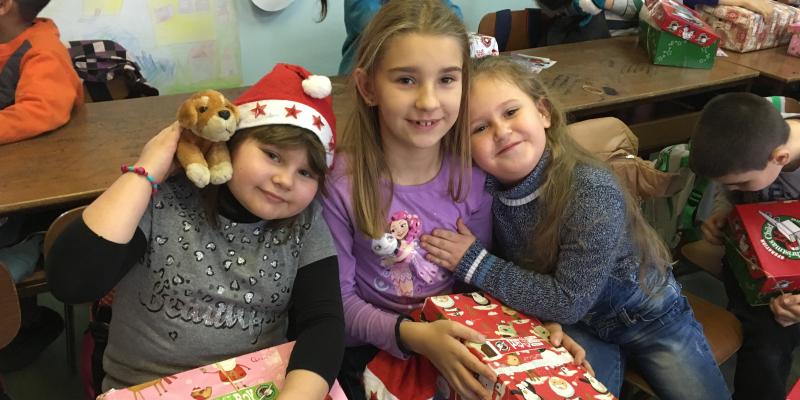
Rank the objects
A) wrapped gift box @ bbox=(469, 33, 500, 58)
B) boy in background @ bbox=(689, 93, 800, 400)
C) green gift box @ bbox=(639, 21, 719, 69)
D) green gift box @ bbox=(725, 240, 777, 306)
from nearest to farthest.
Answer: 1. wrapped gift box @ bbox=(469, 33, 500, 58)
2. boy in background @ bbox=(689, 93, 800, 400)
3. green gift box @ bbox=(725, 240, 777, 306)
4. green gift box @ bbox=(639, 21, 719, 69)

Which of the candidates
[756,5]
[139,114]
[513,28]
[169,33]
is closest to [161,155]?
[139,114]

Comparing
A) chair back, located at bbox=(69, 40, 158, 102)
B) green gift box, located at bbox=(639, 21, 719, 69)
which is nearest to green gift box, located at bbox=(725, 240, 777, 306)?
green gift box, located at bbox=(639, 21, 719, 69)

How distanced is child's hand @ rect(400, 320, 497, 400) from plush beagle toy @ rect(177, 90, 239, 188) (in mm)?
484

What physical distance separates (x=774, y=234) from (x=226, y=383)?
54.5 inches

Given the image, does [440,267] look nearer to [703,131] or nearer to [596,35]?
[703,131]

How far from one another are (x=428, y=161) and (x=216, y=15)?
2.04 m

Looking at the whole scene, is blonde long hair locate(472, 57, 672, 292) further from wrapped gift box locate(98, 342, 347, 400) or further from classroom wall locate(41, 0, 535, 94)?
classroom wall locate(41, 0, 535, 94)

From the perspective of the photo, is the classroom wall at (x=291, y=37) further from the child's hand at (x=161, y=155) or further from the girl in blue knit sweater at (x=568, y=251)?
the child's hand at (x=161, y=155)

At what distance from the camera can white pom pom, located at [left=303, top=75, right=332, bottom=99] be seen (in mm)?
1168

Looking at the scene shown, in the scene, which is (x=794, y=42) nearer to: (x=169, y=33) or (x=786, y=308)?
(x=786, y=308)

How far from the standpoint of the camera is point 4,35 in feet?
6.23

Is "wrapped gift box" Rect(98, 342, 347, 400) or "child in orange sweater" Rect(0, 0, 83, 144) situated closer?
"wrapped gift box" Rect(98, 342, 347, 400)

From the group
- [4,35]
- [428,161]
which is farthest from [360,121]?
[4,35]

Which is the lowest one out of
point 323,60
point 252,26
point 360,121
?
point 323,60
